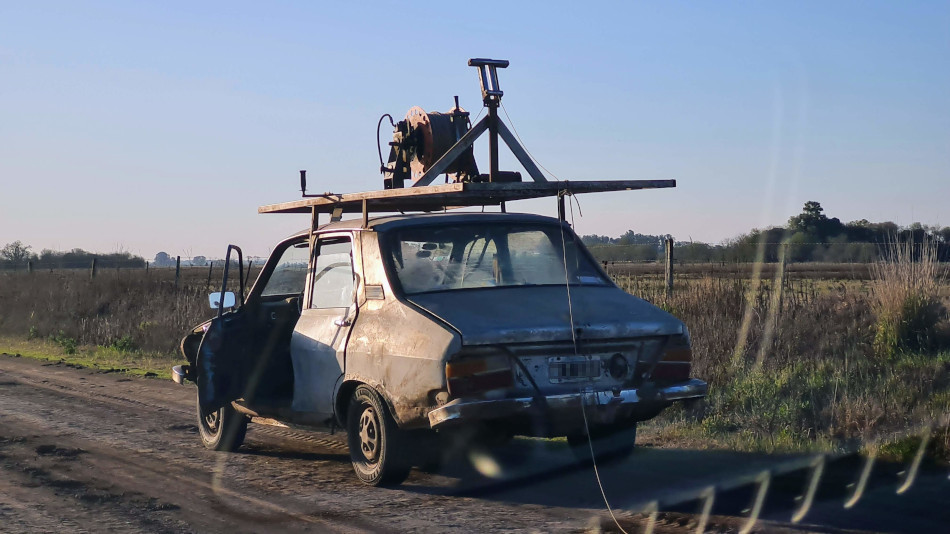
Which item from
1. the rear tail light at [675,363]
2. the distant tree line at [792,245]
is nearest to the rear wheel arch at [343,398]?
the rear tail light at [675,363]

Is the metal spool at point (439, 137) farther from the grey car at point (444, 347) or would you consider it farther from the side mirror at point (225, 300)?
the side mirror at point (225, 300)

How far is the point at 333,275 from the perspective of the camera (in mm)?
7273

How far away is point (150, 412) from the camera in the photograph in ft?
34.2

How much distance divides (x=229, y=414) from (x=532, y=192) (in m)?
3.25

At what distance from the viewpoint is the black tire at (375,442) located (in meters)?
6.20

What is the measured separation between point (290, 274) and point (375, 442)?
2.37 meters

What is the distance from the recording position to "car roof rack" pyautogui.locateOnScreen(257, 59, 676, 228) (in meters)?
6.64

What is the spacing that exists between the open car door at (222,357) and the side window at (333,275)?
0.72m

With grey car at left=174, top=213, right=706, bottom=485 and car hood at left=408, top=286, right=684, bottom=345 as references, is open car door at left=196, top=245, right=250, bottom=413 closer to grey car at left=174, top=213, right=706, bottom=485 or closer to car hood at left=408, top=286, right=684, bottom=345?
grey car at left=174, top=213, right=706, bottom=485

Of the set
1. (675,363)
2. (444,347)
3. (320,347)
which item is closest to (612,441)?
(675,363)

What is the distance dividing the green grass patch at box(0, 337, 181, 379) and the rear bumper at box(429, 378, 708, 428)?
9.49m

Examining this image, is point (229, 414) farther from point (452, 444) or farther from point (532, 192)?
point (532, 192)

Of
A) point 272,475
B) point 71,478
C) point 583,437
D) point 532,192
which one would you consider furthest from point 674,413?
point 71,478

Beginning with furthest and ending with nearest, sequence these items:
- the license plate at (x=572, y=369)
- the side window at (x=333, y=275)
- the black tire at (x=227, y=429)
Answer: the black tire at (x=227, y=429)
the side window at (x=333, y=275)
the license plate at (x=572, y=369)
